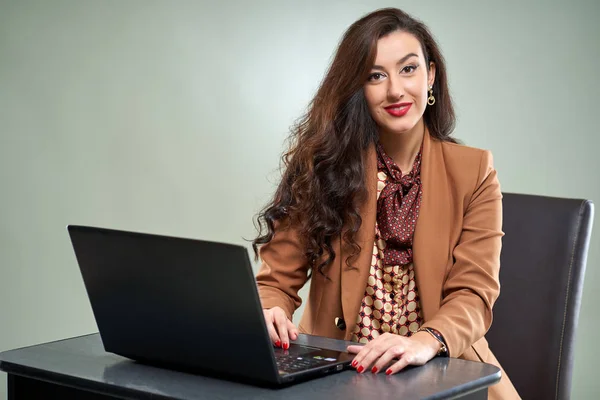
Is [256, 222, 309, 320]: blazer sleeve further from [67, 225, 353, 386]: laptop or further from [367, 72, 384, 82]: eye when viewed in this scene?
[67, 225, 353, 386]: laptop

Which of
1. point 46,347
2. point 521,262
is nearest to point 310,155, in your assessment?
point 521,262

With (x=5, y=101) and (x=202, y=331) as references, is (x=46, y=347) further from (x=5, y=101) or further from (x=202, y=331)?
(x=5, y=101)

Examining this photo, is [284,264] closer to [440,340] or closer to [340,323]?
[340,323]

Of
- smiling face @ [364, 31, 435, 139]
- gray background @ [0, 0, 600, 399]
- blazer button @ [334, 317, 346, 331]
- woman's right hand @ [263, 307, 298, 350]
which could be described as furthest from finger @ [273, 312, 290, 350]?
gray background @ [0, 0, 600, 399]

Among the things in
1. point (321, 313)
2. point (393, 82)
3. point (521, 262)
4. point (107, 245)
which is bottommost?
point (321, 313)

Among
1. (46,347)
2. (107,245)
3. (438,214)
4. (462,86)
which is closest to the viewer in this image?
(107,245)

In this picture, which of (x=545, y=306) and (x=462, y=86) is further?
(x=462, y=86)

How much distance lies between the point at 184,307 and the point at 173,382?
12 cm

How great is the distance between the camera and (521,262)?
7.03ft

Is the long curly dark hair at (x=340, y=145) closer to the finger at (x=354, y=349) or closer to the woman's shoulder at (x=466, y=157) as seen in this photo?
the woman's shoulder at (x=466, y=157)

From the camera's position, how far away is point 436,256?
2037 mm

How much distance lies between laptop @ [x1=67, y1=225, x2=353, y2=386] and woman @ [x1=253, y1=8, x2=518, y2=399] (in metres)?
0.60

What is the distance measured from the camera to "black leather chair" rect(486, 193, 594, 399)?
2066 millimetres

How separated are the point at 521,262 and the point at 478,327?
1.17 ft
